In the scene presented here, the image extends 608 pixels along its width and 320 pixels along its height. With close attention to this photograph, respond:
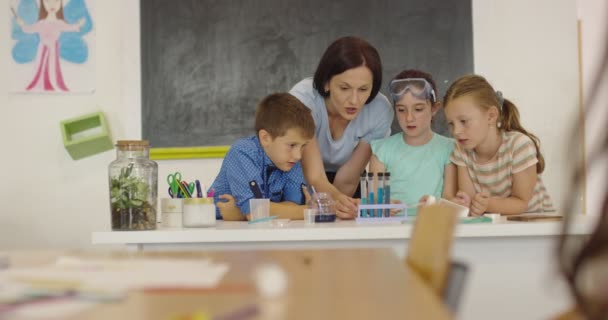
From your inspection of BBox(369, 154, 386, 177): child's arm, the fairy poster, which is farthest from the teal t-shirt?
the fairy poster

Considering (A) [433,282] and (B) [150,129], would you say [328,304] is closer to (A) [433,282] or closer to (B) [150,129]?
(A) [433,282]

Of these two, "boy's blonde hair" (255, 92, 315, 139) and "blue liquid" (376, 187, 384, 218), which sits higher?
"boy's blonde hair" (255, 92, 315, 139)

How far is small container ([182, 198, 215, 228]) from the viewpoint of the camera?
2281mm

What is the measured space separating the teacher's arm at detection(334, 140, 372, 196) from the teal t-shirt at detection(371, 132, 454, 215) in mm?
294

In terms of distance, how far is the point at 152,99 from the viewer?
378cm

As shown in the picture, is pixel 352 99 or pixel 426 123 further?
pixel 352 99

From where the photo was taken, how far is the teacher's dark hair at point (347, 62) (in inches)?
132

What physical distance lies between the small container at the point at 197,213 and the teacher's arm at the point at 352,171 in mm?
1155

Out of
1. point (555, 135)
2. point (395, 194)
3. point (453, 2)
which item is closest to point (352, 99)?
point (395, 194)

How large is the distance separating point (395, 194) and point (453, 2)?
1.17 meters

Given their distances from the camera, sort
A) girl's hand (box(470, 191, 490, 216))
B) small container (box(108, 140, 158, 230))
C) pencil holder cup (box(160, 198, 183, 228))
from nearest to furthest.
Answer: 1. small container (box(108, 140, 158, 230))
2. pencil holder cup (box(160, 198, 183, 228))
3. girl's hand (box(470, 191, 490, 216))

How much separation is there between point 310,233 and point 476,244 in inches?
17.9

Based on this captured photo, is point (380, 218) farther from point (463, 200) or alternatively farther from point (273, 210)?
point (273, 210)

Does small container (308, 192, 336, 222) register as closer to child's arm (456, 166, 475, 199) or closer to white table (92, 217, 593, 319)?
white table (92, 217, 593, 319)
